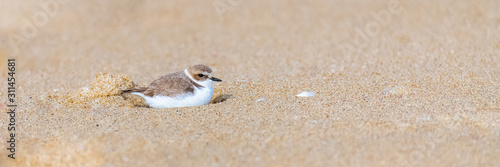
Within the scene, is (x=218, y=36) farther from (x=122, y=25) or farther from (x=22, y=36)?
(x=22, y=36)

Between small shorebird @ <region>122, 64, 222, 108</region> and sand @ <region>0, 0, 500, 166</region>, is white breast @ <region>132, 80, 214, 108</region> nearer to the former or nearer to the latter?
small shorebird @ <region>122, 64, 222, 108</region>

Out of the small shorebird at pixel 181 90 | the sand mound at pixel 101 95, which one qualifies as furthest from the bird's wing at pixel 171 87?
the sand mound at pixel 101 95

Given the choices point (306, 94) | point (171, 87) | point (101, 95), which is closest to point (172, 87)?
point (171, 87)

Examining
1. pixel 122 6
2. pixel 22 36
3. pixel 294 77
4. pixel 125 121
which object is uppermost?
pixel 122 6

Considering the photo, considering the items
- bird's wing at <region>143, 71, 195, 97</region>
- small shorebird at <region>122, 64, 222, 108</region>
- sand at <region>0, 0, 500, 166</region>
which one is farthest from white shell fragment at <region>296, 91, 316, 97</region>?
bird's wing at <region>143, 71, 195, 97</region>

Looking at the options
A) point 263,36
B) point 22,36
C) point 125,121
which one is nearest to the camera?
point 125,121

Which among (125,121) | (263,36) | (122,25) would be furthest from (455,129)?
(122,25)

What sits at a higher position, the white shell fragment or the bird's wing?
the bird's wing

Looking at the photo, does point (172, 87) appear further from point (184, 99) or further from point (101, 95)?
point (101, 95)
